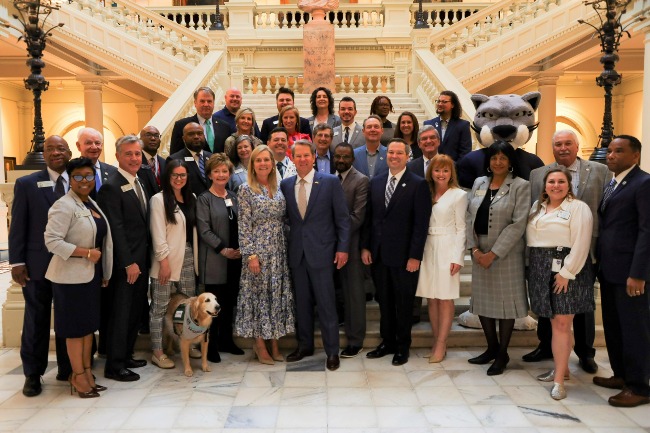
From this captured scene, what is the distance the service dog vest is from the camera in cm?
463

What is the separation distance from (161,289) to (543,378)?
3299 millimetres

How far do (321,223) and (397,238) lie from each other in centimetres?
68

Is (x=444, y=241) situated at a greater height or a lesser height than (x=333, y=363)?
greater

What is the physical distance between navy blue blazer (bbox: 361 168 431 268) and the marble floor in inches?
39.8

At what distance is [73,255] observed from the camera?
4.09 m

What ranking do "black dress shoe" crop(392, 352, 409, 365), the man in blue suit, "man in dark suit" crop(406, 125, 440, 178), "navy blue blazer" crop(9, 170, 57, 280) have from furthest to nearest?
the man in blue suit < "man in dark suit" crop(406, 125, 440, 178) < "black dress shoe" crop(392, 352, 409, 365) < "navy blue blazer" crop(9, 170, 57, 280)

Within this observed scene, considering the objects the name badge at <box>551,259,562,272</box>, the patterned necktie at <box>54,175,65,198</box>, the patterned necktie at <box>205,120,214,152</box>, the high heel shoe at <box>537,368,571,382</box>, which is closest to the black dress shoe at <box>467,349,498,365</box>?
the high heel shoe at <box>537,368,571,382</box>

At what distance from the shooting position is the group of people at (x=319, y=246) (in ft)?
13.6

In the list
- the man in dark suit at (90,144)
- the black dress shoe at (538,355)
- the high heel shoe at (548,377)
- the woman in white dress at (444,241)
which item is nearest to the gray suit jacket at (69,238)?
the man in dark suit at (90,144)

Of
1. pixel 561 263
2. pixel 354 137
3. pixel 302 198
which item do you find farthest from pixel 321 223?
pixel 561 263

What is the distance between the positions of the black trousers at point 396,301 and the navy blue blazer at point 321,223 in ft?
1.53

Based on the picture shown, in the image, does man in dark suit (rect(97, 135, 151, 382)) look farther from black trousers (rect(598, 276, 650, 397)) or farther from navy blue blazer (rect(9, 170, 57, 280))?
black trousers (rect(598, 276, 650, 397))

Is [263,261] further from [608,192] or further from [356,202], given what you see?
[608,192]

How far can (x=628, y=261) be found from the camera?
4.04 meters
